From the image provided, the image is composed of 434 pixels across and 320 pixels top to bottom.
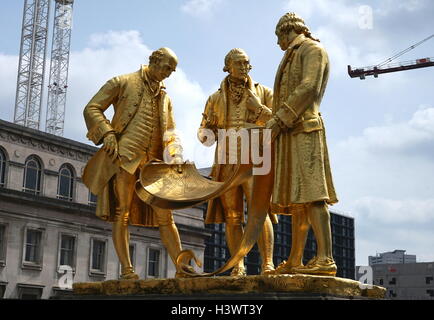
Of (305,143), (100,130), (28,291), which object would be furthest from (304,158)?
(28,291)

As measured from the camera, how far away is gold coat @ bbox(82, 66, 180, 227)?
9305 millimetres

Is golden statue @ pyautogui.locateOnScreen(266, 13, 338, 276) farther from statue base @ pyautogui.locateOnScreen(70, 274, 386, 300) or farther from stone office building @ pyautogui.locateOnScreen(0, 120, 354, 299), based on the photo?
stone office building @ pyautogui.locateOnScreen(0, 120, 354, 299)

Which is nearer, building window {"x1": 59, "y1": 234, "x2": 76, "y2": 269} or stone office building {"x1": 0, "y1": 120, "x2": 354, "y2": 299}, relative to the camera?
stone office building {"x1": 0, "y1": 120, "x2": 354, "y2": 299}

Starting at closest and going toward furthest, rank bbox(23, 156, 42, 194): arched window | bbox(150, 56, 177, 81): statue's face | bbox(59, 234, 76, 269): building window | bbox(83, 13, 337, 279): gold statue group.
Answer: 1. bbox(83, 13, 337, 279): gold statue group
2. bbox(150, 56, 177, 81): statue's face
3. bbox(23, 156, 42, 194): arched window
4. bbox(59, 234, 76, 269): building window

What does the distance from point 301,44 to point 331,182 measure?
→ 1568 millimetres

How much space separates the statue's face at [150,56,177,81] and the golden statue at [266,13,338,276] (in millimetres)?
1912

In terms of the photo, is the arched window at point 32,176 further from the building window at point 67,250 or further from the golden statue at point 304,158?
the golden statue at point 304,158

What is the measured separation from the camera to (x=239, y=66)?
30.7 ft

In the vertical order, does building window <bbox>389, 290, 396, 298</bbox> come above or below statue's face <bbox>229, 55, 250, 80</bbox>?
above

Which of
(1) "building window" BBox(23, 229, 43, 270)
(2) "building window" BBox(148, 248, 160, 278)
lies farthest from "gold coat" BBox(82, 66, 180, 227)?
(2) "building window" BBox(148, 248, 160, 278)

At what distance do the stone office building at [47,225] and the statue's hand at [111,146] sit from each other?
72.4ft

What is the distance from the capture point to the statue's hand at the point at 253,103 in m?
9.32

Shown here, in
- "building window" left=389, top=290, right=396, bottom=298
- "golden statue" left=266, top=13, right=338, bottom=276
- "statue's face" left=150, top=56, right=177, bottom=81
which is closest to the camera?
"golden statue" left=266, top=13, right=338, bottom=276

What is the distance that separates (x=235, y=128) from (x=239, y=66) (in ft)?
2.53
